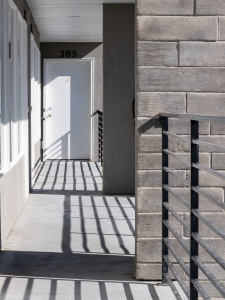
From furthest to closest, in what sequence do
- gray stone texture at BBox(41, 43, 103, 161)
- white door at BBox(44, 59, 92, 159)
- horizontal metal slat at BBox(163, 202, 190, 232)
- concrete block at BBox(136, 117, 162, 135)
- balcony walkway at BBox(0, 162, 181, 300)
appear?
white door at BBox(44, 59, 92, 159)
gray stone texture at BBox(41, 43, 103, 161)
concrete block at BBox(136, 117, 162, 135)
balcony walkway at BBox(0, 162, 181, 300)
horizontal metal slat at BBox(163, 202, 190, 232)

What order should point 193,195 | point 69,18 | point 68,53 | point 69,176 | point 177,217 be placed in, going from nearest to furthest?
point 193,195, point 177,217, point 69,18, point 69,176, point 68,53

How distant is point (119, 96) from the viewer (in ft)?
19.8

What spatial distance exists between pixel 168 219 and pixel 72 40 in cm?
705

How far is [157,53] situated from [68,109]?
7106mm

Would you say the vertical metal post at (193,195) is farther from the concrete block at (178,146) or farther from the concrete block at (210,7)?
the concrete block at (210,7)

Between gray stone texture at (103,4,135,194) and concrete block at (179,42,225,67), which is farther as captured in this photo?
gray stone texture at (103,4,135,194)

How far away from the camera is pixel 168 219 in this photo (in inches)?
113

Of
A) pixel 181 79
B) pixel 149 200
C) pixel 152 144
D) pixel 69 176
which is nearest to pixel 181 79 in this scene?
pixel 181 79

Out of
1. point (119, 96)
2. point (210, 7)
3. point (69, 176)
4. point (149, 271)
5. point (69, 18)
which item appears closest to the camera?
point (210, 7)

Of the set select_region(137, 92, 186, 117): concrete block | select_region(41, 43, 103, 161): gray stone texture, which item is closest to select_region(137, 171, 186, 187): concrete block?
select_region(137, 92, 186, 117): concrete block

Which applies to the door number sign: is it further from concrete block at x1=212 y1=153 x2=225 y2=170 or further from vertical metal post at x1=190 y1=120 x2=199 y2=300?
vertical metal post at x1=190 y1=120 x2=199 y2=300

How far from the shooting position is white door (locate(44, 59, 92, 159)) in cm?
977

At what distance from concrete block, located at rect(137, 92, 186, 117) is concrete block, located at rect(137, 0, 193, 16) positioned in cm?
48

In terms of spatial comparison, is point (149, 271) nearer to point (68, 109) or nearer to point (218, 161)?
point (218, 161)
